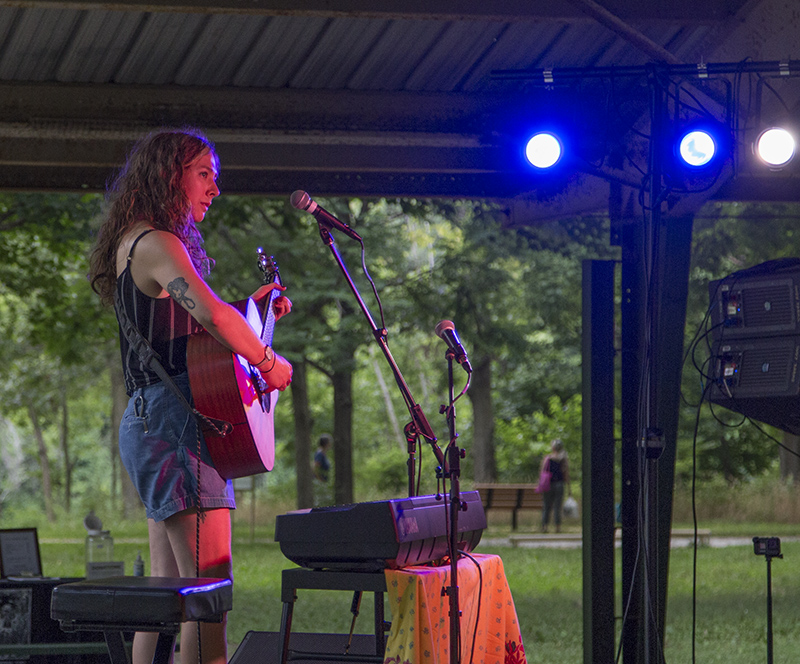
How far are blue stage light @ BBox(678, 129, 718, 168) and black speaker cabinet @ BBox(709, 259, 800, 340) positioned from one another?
492 mm

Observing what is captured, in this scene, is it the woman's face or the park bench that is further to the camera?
the park bench

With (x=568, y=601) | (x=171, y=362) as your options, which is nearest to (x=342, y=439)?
(x=568, y=601)

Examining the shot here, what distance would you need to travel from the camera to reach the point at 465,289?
1409cm

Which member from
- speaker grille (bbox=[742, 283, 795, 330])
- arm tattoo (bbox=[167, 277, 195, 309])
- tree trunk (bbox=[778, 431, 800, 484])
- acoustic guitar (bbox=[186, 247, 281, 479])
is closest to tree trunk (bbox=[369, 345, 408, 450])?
tree trunk (bbox=[778, 431, 800, 484])

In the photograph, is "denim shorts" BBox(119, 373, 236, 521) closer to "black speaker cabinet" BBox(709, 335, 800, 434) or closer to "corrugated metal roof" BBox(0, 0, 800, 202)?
"corrugated metal roof" BBox(0, 0, 800, 202)

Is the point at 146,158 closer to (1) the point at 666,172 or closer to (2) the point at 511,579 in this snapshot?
(1) the point at 666,172

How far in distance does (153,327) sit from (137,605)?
32.5 inches

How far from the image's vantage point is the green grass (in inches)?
246

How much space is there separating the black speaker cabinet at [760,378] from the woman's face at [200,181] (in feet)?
7.58

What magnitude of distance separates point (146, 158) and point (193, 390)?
728mm

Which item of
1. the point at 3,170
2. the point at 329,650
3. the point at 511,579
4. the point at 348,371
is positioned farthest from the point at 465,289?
the point at 329,650

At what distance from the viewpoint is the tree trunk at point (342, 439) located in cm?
1298

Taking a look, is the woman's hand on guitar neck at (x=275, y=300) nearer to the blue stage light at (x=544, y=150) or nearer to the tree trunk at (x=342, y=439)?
the blue stage light at (x=544, y=150)

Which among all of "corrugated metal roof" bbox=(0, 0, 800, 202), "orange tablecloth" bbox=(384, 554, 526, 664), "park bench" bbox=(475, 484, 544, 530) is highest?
"corrugated metal roof" bbox=(0, 0, 800, 202)
